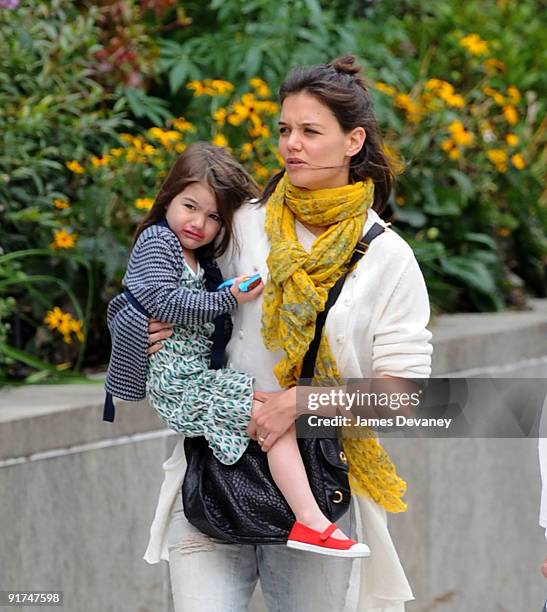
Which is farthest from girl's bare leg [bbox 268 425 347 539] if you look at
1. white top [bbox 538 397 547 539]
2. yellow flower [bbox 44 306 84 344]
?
yellow flower [bbox 44 306 84 344]

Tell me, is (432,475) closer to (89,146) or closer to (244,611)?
(89,146)

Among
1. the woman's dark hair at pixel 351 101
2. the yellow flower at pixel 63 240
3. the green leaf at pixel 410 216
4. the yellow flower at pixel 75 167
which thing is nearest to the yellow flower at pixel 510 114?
the green leaf at pixel 410 216

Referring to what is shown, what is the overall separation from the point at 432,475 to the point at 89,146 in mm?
2023

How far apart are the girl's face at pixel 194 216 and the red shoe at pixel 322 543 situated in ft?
2.26

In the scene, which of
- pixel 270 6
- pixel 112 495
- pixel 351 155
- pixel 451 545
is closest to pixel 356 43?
pixel 270 6

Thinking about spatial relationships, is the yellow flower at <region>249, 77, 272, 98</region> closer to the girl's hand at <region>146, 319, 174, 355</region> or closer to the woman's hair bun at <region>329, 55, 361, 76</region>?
the woman's hair bun at <region>329, 55, 361, 76</region>

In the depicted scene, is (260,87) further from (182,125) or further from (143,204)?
(143,204)

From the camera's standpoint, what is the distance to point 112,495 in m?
4.46

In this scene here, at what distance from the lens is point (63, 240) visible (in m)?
5.11

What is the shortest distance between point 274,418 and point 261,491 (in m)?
0.18

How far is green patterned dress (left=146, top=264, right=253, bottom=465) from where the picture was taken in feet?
10.0

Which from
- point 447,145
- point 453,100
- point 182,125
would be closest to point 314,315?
point 182,125

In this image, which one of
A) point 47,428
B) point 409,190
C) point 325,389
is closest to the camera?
point 325,389

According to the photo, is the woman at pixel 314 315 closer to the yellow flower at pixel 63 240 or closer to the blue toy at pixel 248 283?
the blue toy at pixel 248 283
